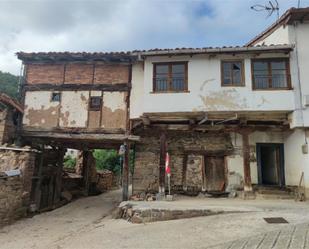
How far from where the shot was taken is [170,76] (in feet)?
42.9

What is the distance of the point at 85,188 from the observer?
62.9ft

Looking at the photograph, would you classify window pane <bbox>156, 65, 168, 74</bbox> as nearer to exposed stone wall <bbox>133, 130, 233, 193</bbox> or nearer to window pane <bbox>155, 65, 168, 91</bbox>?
window pane <bbox>155, 65, 168, 91</bbox>

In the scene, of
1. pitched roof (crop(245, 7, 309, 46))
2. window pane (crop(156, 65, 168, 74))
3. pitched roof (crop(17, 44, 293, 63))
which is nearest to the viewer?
pitched roof (crop(245, 7, 309, 46))

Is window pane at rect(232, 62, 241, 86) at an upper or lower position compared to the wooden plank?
upper

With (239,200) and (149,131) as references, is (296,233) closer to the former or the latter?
(239,200)

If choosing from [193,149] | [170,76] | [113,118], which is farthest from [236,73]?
[113,118]

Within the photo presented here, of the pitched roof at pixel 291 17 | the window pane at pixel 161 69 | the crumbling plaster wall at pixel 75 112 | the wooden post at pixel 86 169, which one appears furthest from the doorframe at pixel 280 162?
the wooden post at pixel 86 169

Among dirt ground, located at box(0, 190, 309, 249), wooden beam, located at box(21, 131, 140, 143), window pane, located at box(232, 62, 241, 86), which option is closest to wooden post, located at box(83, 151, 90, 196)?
wooden beam, located at box(21, 131, 140, 143)

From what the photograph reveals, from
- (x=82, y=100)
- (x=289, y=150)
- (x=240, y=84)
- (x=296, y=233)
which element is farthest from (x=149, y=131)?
(x=296, y=233)

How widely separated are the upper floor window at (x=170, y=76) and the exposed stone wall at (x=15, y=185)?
622cm

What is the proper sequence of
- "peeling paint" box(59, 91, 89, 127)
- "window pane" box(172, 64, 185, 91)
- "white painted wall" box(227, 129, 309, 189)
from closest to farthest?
"white painted wall" box(227, 129, 309, 189) → "window pane" box(172, 64, 185, 91) → "peeling paint" box(59, 91, 89, 127)

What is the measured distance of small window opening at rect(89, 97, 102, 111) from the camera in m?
13.6

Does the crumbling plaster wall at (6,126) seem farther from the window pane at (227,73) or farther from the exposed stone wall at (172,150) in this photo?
Result: the window pane at (227,73)

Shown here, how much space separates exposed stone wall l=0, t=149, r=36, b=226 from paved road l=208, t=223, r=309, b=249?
7796 millimetres
